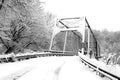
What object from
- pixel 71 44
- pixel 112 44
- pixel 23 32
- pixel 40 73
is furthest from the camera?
pixel 71 44

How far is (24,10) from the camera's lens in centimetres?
1118

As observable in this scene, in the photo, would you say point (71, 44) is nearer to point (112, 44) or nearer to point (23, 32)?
point (23, 32)

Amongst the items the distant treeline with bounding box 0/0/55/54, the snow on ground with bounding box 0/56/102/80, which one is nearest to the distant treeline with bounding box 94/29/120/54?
the snow on ground with bounding box 0/56/102/80

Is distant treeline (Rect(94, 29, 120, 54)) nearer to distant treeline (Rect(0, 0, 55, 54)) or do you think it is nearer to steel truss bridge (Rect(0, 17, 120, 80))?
steel truss bridge (Rect(0, 17, 120, 80))

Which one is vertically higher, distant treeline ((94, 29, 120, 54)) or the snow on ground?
distant treeline ((94, 29, 120, 54))

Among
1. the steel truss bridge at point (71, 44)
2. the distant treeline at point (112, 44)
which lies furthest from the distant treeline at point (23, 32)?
the distant treeline at point (112, 44)

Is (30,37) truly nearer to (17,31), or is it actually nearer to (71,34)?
(17,31)

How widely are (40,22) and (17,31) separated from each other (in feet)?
13.8

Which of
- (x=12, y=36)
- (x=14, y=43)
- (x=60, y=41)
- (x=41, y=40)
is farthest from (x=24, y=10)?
(x=60, y=41)

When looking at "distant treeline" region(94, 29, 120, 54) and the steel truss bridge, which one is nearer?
"distant treeline" region(94, 29, 120, 54)

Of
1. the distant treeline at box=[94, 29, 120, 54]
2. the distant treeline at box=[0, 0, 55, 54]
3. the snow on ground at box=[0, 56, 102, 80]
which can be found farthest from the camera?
the distant treeline at box=[0, 0, 55, 54]

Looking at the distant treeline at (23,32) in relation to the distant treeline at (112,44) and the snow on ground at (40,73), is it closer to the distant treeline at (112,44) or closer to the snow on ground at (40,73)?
the snow on ground at (40,73)

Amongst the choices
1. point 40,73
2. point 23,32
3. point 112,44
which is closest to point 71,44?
point 23,32

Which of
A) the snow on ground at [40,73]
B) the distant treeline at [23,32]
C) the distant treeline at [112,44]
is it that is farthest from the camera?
the distant treeline at [23,32]
